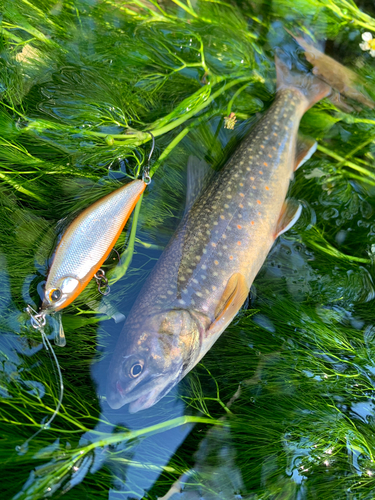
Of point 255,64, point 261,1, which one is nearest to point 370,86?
point 255,64

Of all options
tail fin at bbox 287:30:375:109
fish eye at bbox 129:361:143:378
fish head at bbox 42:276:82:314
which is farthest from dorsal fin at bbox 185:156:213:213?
tail fin at bbox 287:30:375:109

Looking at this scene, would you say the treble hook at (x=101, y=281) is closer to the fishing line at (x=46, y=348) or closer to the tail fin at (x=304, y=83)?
the fishing line at (x=46, y=348)

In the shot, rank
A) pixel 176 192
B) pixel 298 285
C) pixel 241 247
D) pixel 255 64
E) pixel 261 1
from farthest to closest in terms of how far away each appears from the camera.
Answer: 1. pixel 261 1
2. pixel 255 64
3. pixel 298 285
4. pixel 176 192
5. pixel 241 247

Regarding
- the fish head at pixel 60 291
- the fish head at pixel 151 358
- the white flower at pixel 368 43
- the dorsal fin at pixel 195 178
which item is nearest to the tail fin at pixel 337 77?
the white flower at pixel 368 43

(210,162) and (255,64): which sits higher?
(255,64)

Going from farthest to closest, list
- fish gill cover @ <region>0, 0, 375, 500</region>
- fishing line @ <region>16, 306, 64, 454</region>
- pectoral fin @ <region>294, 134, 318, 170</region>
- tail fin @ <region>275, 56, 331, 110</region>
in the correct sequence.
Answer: tail fin @ <region>275, 56, 331, 110</region>, pectoral fin @ <region>294, 134, 318, 170</region>, fish gill cover @ <region>0, 0, 375, 500</region>, fishing line @ <region>16, 306, 64, 454</region>

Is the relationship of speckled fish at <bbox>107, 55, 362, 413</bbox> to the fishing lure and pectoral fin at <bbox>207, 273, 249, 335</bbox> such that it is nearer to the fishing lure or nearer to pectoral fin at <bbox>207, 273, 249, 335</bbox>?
pectoral fin at <bbox>207, 273, 249, 335</bbox>

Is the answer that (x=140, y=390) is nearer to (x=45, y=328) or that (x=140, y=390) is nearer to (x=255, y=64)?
(x=45, y=328)
